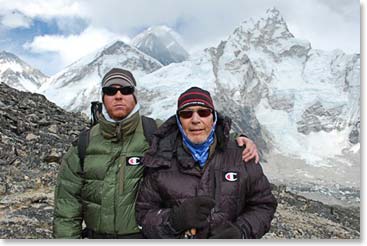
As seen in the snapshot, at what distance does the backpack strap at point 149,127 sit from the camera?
2996 millimetres

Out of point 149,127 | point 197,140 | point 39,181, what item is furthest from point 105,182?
point 39,181

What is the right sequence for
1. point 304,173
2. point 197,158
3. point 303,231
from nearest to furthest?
point 197,158, point 303,231, point 304,173

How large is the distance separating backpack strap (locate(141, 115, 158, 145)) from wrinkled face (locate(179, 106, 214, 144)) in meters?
0.37

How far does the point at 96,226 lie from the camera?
2998mm

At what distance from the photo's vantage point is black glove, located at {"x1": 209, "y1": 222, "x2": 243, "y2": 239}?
2.57 m

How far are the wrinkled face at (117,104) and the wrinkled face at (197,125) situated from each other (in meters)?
0.47

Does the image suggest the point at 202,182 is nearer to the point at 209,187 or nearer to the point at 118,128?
the point at 209,187

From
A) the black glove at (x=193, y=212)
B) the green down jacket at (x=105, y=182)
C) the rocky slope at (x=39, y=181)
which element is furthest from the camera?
the rocky slope at (x=39, y=181)

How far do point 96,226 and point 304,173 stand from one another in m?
164

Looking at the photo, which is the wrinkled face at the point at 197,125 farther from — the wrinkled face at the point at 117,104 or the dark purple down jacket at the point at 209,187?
the wrinkled face at the point at 117,104

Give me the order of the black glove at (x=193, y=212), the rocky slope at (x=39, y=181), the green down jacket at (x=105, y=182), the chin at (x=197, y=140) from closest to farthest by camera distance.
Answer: the black glove at (x=193, y=212) < the chin at (x=197, y=140) < the green down jacket at (x=105, y=182) < the rocky slope at (x=39, y=181)

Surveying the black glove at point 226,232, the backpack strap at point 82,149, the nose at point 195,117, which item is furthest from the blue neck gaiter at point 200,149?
the backpack strap at point 82,149

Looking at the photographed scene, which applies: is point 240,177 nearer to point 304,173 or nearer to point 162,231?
point 162,231

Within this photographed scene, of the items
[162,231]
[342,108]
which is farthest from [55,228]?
[342,108]
